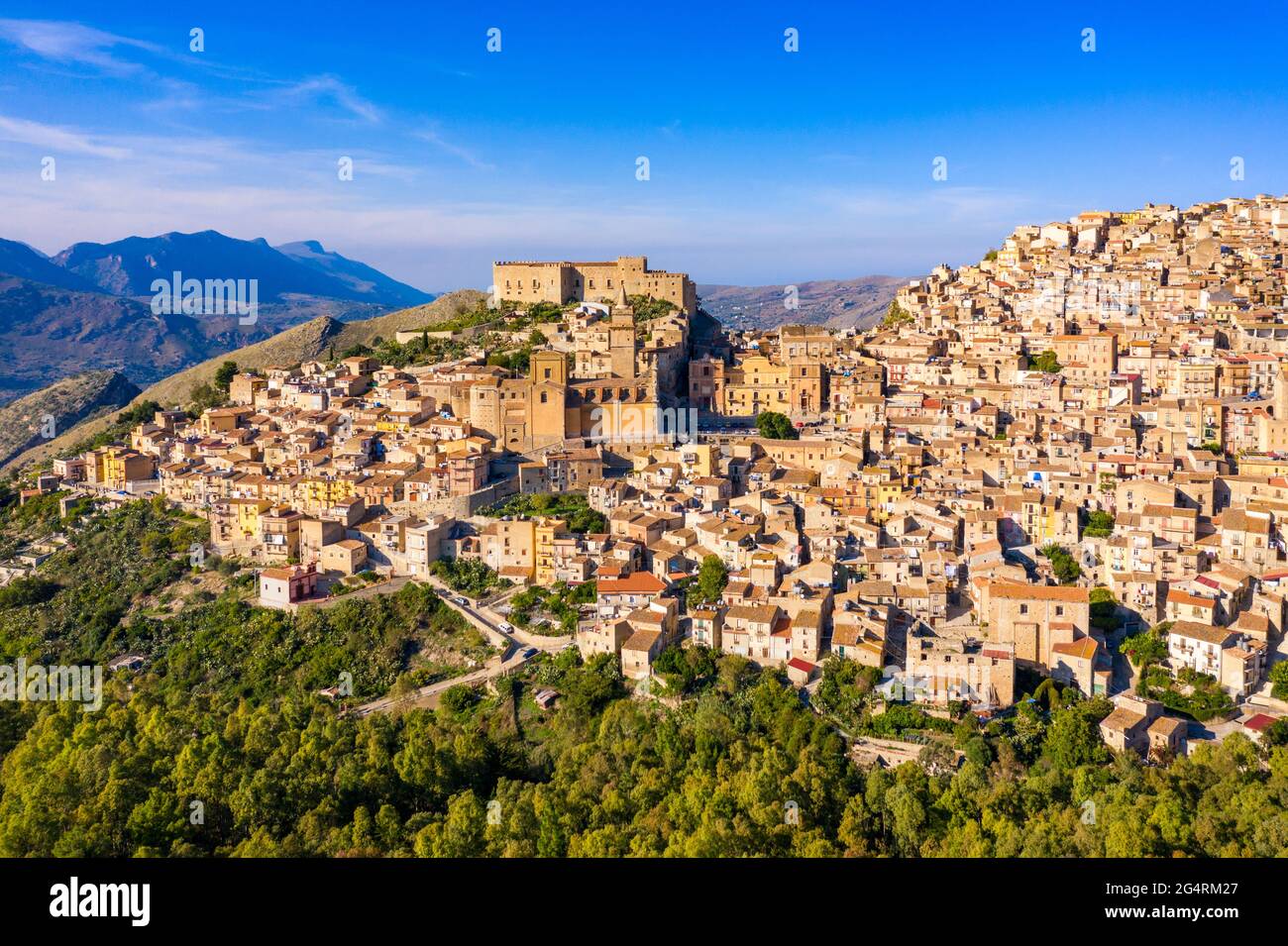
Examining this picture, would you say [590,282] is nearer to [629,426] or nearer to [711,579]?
[629,426]

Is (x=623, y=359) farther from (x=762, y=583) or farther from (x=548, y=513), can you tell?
(x=762, y=583)

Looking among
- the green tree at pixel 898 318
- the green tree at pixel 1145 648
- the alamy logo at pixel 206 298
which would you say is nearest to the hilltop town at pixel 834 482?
the green tree at pixel 1145 648

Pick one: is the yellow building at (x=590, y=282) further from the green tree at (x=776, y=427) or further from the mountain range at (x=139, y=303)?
the mountain range at (x=139, y=303)

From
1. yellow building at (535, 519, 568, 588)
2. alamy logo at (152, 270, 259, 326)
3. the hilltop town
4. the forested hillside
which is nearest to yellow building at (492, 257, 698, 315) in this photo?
the hilltop town

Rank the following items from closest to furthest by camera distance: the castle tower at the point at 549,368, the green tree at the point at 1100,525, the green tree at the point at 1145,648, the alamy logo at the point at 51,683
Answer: the green tree at the point at 1145,648 → the alamy logo at the point at 51,683 → the green tree at the point at 1100,525 → the castle tower at the point at 549,368

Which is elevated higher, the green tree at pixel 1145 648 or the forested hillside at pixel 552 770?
the green tree at pixel 1145 648
